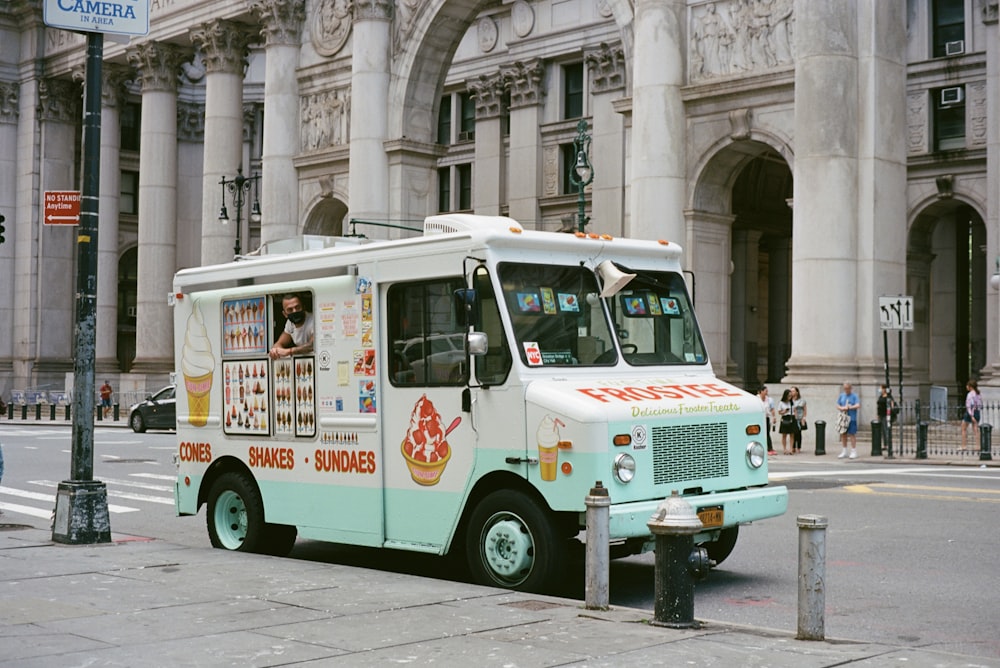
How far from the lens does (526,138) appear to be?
1941 inches

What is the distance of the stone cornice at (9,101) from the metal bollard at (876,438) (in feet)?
141

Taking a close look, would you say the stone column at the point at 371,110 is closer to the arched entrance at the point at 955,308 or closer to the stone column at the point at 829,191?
the stone column at the point at 829,191

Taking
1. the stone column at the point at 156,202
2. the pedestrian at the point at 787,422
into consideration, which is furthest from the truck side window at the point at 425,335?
the stone column at the point at 156,202

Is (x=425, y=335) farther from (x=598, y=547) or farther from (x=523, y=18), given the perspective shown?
(x=523, y=18)

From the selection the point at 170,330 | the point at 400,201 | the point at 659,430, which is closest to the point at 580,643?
the point at 659,430

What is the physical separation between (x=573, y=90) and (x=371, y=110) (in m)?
12.0

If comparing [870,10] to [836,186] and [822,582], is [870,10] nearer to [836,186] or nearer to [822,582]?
[836,186]

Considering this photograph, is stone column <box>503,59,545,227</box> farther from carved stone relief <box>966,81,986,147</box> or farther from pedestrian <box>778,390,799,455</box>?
pedestrian <box>778,390,799,455</box>

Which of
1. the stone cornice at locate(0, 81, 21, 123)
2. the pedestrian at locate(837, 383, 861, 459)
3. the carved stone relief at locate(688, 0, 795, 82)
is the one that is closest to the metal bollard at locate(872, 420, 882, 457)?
the pedestrian at locate(837, 383, 861, 459)

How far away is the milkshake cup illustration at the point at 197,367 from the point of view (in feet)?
41.9

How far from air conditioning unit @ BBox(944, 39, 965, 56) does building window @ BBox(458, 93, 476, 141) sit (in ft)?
74.8

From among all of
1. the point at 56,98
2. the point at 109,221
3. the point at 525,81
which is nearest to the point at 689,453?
the point at 525,81

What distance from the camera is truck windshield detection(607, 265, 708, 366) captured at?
1062 cm

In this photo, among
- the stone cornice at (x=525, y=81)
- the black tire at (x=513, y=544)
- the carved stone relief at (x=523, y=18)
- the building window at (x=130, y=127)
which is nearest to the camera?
the black tire at (x=513, y=544)
